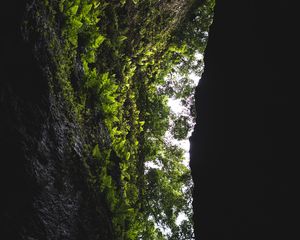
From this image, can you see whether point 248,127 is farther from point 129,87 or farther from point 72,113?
point 129,87

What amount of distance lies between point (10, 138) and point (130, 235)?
3.30 m

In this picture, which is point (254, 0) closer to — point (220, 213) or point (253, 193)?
point (253, 193)

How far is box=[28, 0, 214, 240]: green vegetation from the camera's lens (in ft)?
17.7

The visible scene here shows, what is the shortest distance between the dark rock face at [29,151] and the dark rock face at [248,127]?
68.6 inches

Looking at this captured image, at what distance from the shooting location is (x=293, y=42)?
2422 mm

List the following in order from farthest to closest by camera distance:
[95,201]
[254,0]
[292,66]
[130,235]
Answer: [130,235] < [95,201] < [254,0] < [292,66]

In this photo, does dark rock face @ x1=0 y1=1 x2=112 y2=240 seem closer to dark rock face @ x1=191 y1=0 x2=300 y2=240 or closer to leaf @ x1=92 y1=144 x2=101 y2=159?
leaf @ x1=92 y1=144 x2=101 y2=159

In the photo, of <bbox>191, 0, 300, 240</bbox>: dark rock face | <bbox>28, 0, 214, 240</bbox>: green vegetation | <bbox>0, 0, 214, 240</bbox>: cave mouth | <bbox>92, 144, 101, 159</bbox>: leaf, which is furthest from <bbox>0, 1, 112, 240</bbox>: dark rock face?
<bbox>191, 0, 300, 240</bbox>: dark rock face

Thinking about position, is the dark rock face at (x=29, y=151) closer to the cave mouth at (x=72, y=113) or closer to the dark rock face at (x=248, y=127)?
the cave mouth at (x=72, y=113)

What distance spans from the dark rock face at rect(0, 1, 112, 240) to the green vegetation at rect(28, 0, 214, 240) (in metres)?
0.51

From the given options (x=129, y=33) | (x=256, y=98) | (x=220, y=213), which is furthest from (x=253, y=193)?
(x=129, y=33)

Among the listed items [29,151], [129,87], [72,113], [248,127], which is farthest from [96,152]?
[129,87]

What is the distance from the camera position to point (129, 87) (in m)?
9.36

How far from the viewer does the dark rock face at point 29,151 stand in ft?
11.5
